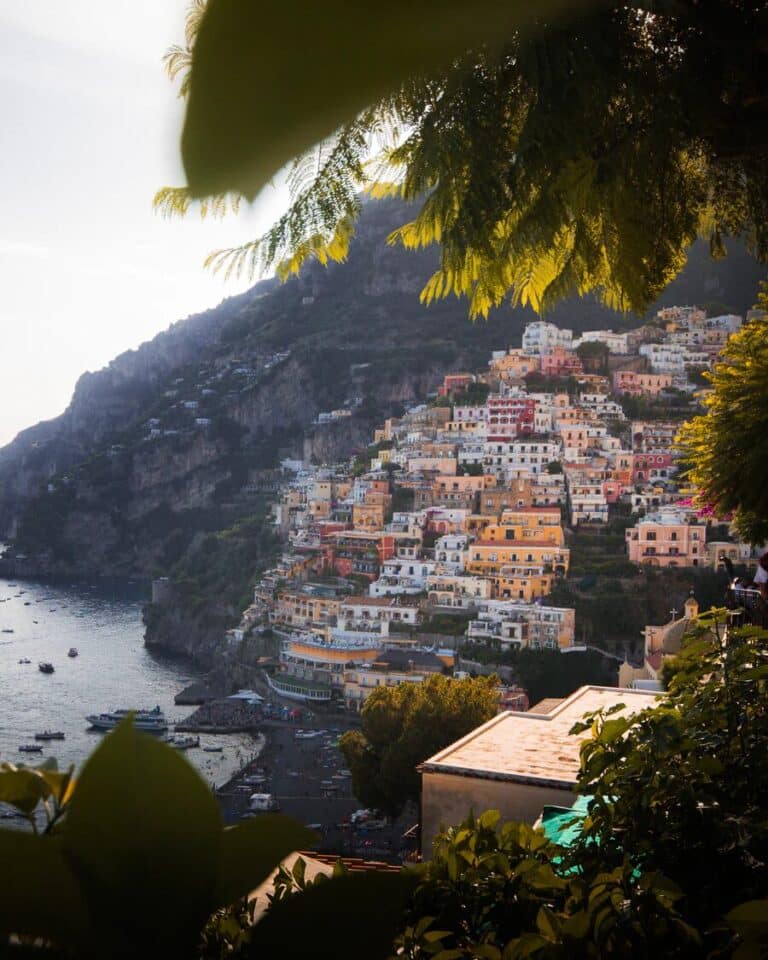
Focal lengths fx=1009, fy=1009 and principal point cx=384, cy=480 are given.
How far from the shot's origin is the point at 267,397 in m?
39.9

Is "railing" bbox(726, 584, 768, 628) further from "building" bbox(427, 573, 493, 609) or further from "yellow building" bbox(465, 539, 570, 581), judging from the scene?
"yellow building" bbox(465, 539, 570, 581)

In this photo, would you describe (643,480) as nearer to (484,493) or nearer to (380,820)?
(484,493)

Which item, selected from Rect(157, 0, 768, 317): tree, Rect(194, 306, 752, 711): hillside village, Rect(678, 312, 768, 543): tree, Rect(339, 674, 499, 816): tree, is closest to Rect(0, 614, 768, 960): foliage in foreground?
Rect(157, 0, 768, 317): tree

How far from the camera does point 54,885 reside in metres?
0.22

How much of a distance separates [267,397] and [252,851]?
4004 centimetres

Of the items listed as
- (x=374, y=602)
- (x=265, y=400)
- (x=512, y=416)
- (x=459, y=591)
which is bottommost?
(x=374, y=602)

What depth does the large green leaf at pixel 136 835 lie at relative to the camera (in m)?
0.21

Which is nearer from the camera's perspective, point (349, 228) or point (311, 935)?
point (311, 935)

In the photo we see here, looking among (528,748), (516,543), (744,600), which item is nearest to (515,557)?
(516,543)

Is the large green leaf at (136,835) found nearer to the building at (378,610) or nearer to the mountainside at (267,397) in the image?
the building at (378,610)

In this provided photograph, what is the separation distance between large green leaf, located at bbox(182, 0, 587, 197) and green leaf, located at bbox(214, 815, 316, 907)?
16 cm

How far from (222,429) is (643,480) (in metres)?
17.8

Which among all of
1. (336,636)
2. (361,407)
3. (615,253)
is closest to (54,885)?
(615,253)

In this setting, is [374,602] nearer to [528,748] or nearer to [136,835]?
[528,748]
